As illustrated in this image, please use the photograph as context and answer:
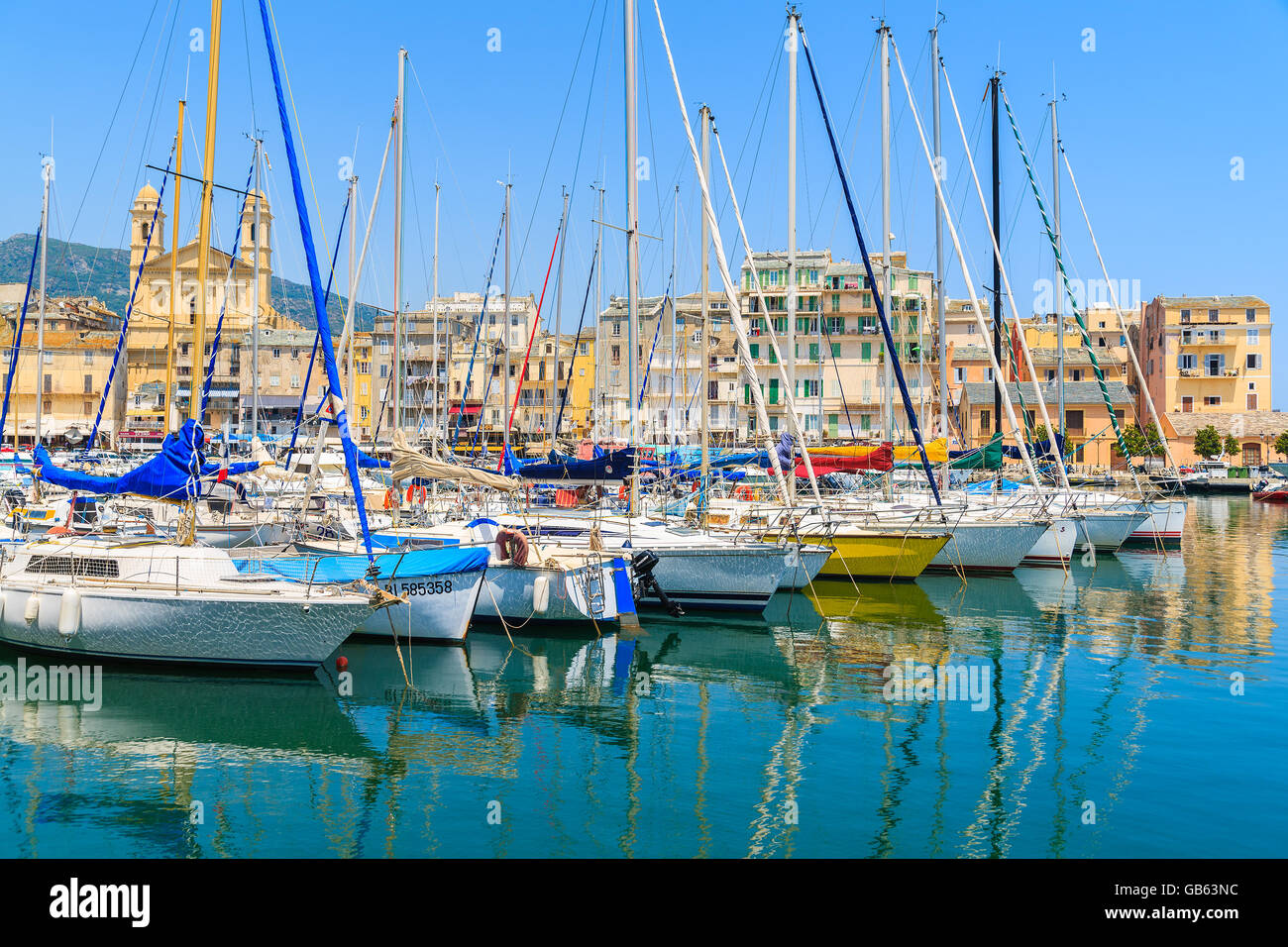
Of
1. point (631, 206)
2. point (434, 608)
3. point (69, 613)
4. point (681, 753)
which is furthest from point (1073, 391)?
point (69, 613)

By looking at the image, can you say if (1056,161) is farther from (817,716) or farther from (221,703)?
(221,703)

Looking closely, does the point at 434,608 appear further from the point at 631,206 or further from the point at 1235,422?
the point at 1235,422

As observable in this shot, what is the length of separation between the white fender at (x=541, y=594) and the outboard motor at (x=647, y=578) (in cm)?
245

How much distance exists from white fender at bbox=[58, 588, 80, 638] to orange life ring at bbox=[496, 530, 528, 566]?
23.7 ft

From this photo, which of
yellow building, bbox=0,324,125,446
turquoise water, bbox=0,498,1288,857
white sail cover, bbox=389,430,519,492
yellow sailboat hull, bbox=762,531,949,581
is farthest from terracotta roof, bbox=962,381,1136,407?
yellow building, bbox=0,324,125,446

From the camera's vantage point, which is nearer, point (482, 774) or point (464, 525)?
point (482, 774)

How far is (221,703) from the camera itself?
1517 cm

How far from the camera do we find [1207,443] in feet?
251

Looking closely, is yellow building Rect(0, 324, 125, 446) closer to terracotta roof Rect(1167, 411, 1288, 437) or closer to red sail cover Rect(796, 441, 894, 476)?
red sail cover Rect(796, 441, 894, 476)

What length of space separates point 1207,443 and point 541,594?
70883 mm

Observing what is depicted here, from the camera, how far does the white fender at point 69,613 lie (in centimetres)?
1603

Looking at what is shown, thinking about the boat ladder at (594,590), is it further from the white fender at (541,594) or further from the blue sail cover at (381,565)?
the blue sail cover at (381,565)
